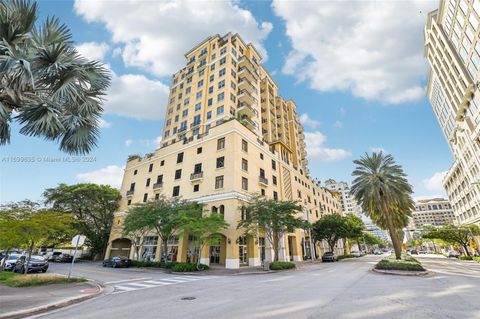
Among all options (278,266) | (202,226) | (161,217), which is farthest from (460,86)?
(161,217)

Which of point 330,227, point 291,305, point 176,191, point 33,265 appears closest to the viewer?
point 291,305

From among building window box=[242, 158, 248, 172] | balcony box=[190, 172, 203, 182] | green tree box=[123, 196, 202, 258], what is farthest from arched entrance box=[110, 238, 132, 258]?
building window box=[242, 158, 248, 172]

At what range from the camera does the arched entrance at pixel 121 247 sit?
39688 millimetres

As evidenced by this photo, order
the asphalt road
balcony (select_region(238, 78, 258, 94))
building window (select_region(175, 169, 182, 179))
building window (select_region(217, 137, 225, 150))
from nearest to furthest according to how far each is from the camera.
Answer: the asphalt road → building window (select_region(217, 137, 225, 150)) → building window (select_region(175, 169, 182, 179)) → balcony (select_region(238, 78, 258, 94))

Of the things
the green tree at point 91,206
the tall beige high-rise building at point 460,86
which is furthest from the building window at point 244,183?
the tall beige high-rise building at point 460,86

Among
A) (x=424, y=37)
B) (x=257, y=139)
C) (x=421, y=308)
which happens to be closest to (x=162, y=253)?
(x=257, y=139)

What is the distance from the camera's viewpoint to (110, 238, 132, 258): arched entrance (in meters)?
39.7

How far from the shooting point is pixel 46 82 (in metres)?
10.5

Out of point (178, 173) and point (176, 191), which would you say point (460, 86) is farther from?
point (176, 191)

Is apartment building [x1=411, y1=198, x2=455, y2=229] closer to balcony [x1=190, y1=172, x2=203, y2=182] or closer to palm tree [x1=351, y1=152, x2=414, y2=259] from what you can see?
palm tree [x1=351, y1=152, x2=414, y2=259]

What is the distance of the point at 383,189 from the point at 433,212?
175 metres

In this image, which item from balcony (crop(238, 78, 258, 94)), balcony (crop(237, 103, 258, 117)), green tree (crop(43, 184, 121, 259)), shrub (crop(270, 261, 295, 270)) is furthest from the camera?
balcony (crop(238, 78, 258, 94))

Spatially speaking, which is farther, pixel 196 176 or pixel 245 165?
pixel 196 176

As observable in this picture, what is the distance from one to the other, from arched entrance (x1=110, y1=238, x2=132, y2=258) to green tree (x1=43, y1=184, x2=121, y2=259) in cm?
395
